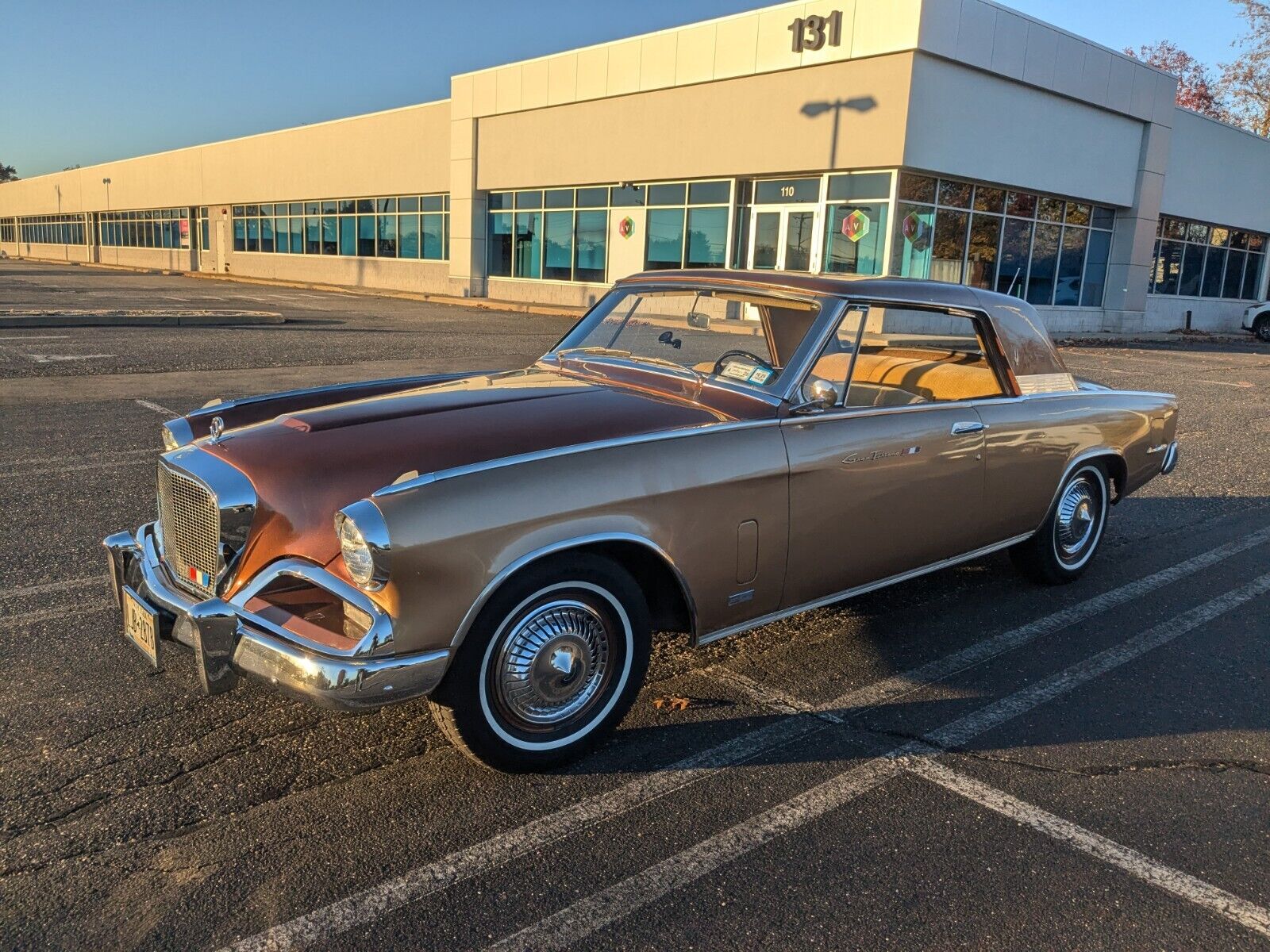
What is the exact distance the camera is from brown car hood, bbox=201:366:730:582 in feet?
9.75

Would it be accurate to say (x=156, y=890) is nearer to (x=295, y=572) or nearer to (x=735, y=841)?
(x=295, y=572)

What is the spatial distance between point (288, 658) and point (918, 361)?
10.8 feet

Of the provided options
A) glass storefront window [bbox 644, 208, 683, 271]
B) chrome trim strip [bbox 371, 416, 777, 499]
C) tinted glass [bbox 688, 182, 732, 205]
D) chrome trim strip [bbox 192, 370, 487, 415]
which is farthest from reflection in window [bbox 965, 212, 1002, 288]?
chrome trim strip [bbox 371, 416, 777, 499]

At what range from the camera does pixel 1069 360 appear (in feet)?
57.9

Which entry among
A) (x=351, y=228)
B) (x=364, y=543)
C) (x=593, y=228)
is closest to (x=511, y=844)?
(x=364, y=543)

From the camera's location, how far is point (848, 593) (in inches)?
157

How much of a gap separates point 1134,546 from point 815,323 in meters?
3.28

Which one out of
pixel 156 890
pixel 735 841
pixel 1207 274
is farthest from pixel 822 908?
pixel 1207 274

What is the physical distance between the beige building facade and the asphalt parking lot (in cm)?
1346

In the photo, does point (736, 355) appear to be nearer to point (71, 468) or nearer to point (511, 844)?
point (511, 844)

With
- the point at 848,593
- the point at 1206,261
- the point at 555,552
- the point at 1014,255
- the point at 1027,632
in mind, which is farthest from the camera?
the point at 1206,261

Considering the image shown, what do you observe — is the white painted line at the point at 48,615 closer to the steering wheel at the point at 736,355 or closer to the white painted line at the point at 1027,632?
the steering wheel at the point at 736,355

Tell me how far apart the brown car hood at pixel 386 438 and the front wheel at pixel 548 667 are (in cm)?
45

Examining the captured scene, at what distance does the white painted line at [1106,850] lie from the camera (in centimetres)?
258
